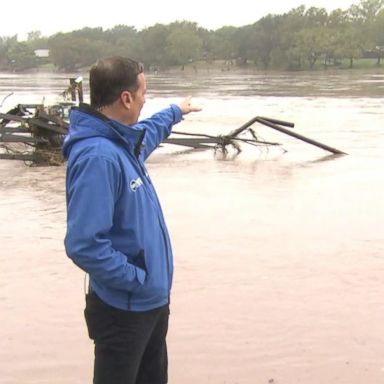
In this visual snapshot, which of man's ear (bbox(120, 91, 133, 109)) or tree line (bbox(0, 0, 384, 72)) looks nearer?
man's ear (bbox(120, 91, 133, 109))

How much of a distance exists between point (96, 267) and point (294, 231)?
567 centimetres

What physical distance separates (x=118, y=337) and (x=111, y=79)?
1.02 metres

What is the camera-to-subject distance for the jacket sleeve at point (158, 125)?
3.15 m

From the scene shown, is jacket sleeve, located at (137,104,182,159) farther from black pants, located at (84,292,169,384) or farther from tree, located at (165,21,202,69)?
tree, located at (165,21,202,69)

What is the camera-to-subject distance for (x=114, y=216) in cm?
253

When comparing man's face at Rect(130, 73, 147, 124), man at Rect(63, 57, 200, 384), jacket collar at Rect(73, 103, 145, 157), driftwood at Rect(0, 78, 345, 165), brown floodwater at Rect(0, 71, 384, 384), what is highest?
man's face at Rect(130, 73, 147, 124)

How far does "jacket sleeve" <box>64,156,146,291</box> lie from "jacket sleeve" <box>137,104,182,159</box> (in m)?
0.65

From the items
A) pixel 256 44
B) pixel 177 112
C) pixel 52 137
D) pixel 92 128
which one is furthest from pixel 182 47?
pixel 92 128

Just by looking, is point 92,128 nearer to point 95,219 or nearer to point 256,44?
point 95,219

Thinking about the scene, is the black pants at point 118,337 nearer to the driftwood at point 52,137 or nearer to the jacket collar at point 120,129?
the jacket collar at point 120,129

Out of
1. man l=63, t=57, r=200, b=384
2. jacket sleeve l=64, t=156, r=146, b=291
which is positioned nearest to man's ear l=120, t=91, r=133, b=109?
man l=63, t=57, r=200, b=384

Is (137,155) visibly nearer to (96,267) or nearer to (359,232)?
(96,267)

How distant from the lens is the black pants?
104 inches

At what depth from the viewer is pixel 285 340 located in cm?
464
